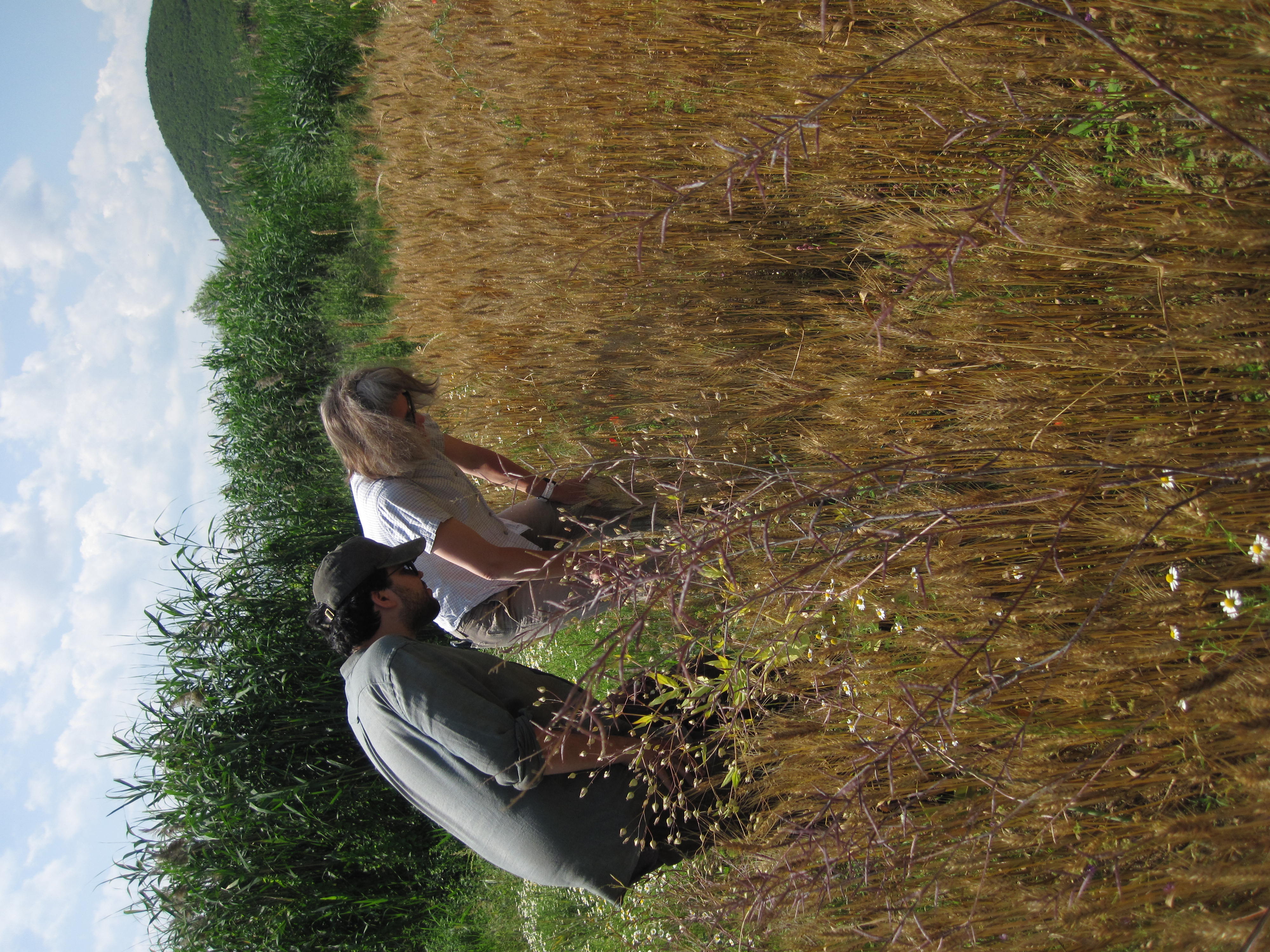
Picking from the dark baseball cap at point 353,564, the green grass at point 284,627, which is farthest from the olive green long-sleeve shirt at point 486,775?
the green grass at point 284,627

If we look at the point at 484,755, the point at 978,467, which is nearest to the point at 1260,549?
the point at 978,467

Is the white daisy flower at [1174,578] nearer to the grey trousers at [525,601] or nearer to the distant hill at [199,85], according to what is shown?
the grey trousers at [525,601]

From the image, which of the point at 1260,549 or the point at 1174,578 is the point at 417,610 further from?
the point at 1260,549

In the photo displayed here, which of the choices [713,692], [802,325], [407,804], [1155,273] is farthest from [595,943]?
[1155,273]

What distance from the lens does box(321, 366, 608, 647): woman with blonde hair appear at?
2.46 metres

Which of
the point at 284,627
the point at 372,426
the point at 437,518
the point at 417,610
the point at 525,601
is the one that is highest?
the point at 372,426

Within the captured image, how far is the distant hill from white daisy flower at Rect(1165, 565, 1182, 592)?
8.63 metres

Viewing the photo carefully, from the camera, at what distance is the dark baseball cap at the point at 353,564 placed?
226 cm

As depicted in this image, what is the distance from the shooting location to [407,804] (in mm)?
4926

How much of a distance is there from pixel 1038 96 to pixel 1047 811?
147cm

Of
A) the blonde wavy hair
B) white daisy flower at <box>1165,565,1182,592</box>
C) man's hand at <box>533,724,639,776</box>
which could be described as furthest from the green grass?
white daisy flower at <box>1165,565,1182,592</box>

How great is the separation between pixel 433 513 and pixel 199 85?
10.1 m

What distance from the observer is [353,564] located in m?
2.31

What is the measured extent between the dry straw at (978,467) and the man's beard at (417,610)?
85cm
